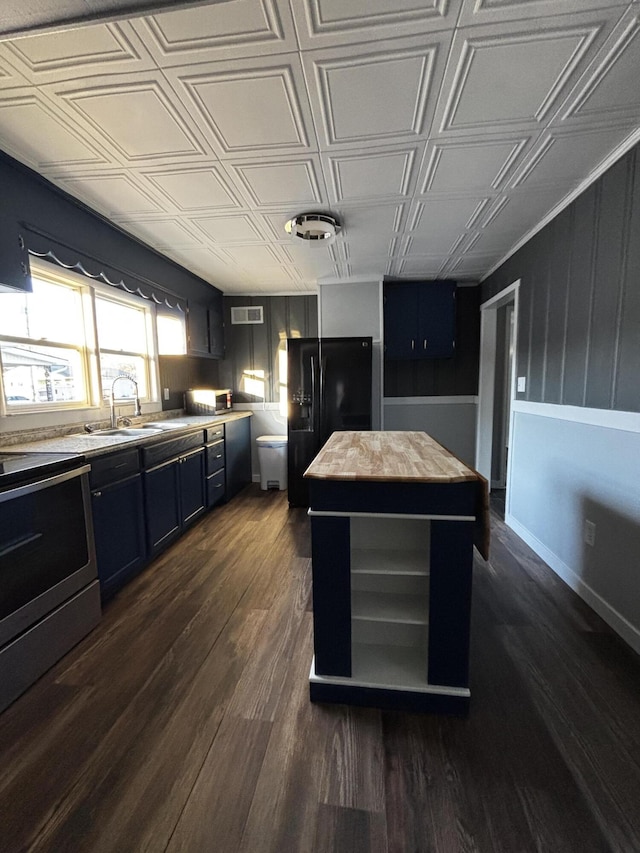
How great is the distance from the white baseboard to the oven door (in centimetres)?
277

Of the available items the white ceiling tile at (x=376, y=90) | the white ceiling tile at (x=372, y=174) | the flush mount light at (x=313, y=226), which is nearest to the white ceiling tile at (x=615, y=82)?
the white ceiling tile at (x=376, y=90)

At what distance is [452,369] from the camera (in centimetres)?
452

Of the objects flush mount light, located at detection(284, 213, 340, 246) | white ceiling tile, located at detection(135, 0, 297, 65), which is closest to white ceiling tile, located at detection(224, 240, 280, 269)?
flush mount light, located at detection(284, 213, 340, 246)

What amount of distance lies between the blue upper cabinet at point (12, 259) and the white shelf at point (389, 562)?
2225 millimetres

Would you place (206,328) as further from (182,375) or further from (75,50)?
(75,50)

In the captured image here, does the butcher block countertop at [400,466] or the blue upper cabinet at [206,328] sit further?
the blue upper cabinet at [206,328]

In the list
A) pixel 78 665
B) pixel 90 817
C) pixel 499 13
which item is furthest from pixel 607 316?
pixel 78 665

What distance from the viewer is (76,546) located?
1837 millimetres

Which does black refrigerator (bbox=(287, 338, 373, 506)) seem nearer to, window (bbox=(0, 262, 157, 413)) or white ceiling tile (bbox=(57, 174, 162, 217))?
window (bbox=(0, 262, 157, 413))

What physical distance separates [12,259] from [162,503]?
172 centimetres

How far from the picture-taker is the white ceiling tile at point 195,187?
202 centimetres

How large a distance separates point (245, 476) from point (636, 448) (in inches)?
152

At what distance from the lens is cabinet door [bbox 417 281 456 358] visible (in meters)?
4.23

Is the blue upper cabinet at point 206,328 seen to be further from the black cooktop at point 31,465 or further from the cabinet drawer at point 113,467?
the black cooktop at point 31,465
